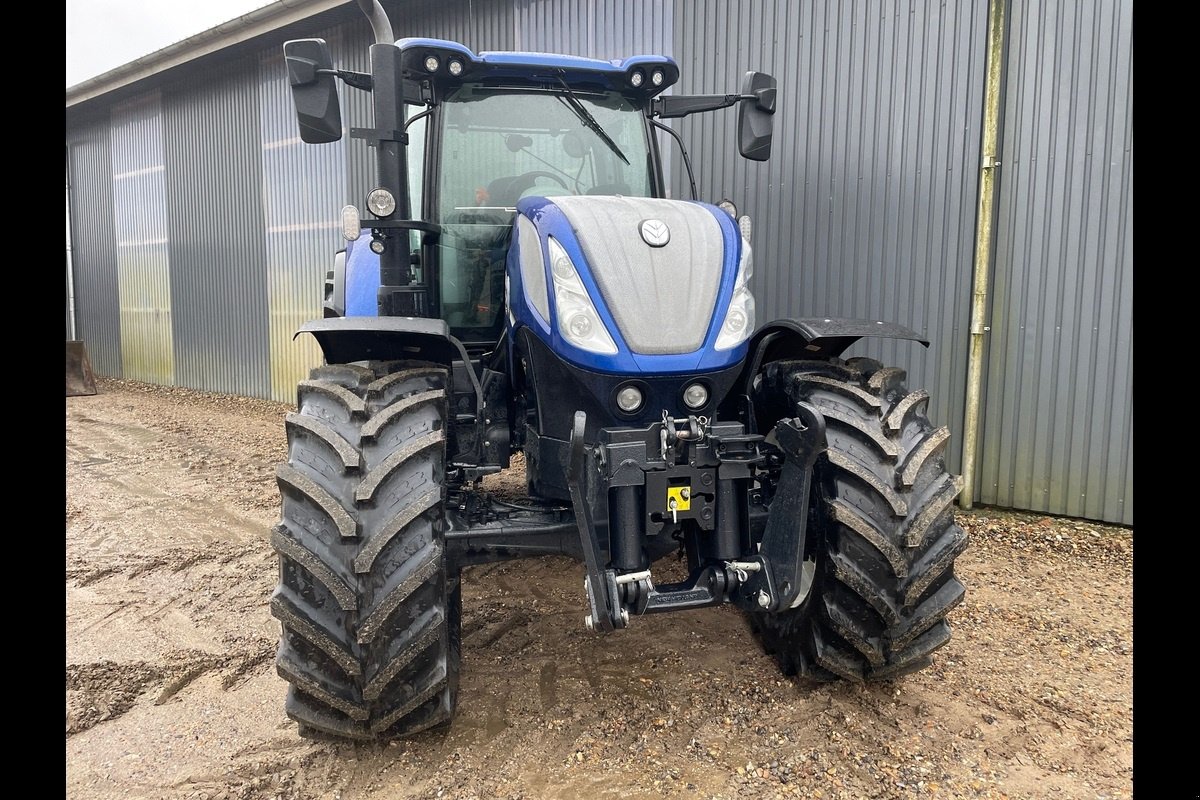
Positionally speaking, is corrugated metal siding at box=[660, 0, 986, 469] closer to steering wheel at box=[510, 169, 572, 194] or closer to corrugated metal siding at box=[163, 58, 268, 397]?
steering wheel at box=[510, 169, 572, 194]

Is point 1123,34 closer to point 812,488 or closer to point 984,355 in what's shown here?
point 984,355

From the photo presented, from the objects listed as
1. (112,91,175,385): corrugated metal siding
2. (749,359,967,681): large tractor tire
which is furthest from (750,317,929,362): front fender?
(112,91,175,385): corrugated metal siding

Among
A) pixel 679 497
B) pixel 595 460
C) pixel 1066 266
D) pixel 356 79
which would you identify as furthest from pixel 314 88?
pixel 1066 266

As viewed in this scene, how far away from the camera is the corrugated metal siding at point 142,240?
520 inches

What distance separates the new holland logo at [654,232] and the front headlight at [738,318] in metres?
0.30

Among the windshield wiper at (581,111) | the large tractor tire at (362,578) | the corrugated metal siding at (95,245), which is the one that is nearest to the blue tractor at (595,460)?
the large tractor tire at (362,578)

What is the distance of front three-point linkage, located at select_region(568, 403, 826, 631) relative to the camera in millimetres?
2486

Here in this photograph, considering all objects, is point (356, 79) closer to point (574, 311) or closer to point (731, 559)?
point (574, 311)

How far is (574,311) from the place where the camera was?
2703 mm

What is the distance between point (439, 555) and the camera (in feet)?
8.32

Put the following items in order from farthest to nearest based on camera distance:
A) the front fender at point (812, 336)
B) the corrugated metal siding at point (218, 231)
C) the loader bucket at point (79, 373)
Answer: the loader bucket at point (79, 373)
the corrugated metal siding at point (218, 231)
the front fender at point (812, 336)

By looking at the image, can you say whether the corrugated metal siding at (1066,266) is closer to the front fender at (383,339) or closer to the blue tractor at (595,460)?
the blue tractor at (595,460)

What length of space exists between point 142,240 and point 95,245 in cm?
207

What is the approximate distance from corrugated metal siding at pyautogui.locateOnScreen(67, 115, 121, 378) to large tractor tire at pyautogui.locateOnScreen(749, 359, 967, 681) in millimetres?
15169
